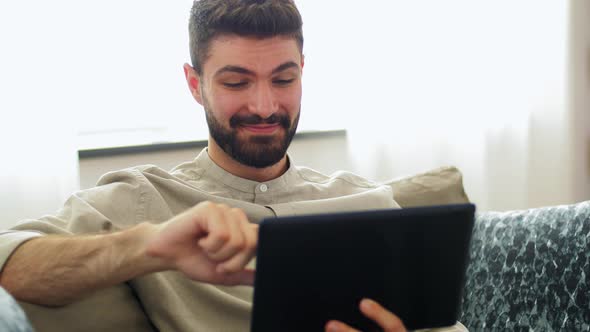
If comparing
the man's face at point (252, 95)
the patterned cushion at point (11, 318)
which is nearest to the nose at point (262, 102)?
the man's face at point (252, 95)

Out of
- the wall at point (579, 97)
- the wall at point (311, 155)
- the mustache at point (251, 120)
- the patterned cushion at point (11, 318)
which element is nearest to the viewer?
the patterned cushion at point (11, 318)

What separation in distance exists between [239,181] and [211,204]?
0.54 m

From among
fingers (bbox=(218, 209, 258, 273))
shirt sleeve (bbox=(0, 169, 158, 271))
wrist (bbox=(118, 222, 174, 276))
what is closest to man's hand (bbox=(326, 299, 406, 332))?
fingers (bbox=(218, 209, 258, 273))

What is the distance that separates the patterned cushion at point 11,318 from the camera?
0.69 meters

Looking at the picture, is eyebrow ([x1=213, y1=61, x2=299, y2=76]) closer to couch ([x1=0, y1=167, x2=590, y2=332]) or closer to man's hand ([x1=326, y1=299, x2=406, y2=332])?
couch ([x1=0, y1=167, x2=590, y2=332])

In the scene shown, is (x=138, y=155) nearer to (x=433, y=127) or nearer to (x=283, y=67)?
(x=283, y=67)

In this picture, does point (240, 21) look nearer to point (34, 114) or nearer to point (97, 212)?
point (97, 212)

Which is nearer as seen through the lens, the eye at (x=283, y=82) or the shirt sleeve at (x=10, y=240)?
the shirt sleeve at (x=10, y=240)

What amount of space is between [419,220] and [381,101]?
1.77 metres

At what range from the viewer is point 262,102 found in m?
1.30

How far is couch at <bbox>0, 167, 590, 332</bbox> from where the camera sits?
3.99 feet

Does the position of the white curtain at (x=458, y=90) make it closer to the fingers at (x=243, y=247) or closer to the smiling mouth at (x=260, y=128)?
the smiling mouth at (x=260, y=128)

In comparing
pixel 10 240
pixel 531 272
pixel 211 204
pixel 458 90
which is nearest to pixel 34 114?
pixel 10 240

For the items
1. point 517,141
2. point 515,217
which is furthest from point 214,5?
point 517,141
